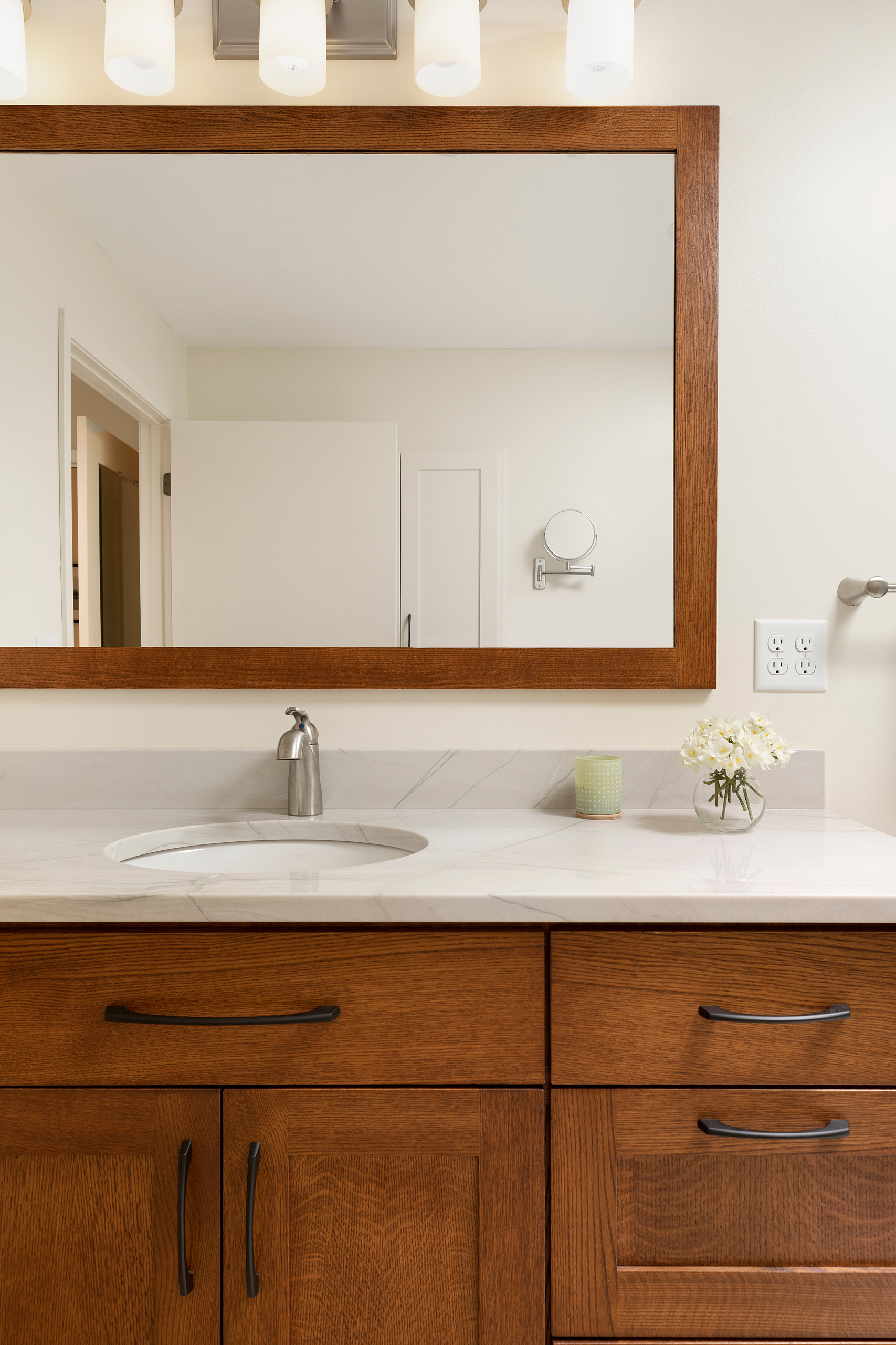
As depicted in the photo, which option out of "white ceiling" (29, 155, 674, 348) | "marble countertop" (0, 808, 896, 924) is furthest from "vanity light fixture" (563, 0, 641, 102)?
"marble countertop" (0, 808, 896, 924)

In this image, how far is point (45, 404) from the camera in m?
1.31

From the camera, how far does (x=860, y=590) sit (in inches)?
50.0

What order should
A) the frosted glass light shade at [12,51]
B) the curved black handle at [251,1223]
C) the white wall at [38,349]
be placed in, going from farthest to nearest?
the white wall at [38,349] → the frosted glass light shade at [12,51] → the curved black handle at [251,1223]

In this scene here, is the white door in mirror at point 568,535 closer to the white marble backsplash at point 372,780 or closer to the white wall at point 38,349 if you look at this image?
the white marble backsplash at point 372,780

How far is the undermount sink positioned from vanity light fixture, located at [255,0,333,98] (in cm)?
114

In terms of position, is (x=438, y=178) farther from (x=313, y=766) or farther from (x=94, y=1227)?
(x=94, y=1227)

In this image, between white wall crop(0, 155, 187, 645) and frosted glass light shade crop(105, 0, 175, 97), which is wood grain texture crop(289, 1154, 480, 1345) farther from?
frosted glass light shade crop(105, 0, 175, 97)

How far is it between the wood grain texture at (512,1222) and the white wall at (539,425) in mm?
709

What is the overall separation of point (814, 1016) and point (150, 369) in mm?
1319

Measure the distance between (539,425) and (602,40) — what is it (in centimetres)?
56

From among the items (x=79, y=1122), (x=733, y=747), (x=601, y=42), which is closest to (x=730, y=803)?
(x=733, y=747)

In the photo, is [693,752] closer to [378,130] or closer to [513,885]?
[513,885]

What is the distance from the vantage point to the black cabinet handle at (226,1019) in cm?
81

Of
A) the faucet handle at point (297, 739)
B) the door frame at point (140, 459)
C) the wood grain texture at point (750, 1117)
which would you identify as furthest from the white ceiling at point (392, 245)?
the wood grain texture at point (750, 1117)
